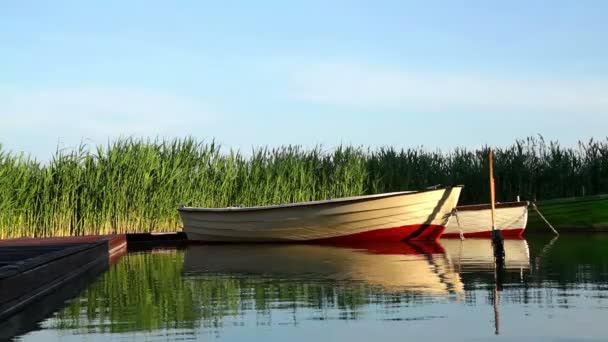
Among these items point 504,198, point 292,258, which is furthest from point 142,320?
point 504,198

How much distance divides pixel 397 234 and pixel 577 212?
660 centimetres

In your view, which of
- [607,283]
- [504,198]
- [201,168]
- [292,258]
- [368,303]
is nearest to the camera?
[368,303]

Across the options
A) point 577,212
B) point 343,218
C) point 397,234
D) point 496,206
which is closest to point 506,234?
point 496,206

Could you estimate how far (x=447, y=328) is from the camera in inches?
310

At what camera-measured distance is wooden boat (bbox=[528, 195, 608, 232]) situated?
88.5 feet

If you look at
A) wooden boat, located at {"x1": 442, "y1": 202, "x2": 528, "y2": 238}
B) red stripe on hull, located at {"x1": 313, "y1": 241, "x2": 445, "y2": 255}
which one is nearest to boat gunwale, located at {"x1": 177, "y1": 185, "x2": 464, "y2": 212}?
red stripe on hull, located at {"x1": 313, "y1": 241, "x2": 445, "y2": 255}

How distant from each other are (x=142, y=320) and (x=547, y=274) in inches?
263

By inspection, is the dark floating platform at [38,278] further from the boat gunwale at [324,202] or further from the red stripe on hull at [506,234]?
the red stripe on hull at [506,234]

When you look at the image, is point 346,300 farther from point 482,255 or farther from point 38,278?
point 482,255

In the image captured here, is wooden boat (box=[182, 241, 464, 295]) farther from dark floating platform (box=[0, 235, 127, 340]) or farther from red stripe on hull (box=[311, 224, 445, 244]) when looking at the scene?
dark floating platform (box=[0, 235, 127, 340])

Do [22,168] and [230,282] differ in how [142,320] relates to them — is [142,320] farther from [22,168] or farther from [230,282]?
[22,168]

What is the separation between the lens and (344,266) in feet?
50.3

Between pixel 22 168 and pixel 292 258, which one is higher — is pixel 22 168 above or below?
above

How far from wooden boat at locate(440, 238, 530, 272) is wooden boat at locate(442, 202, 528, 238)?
1.48 metres
